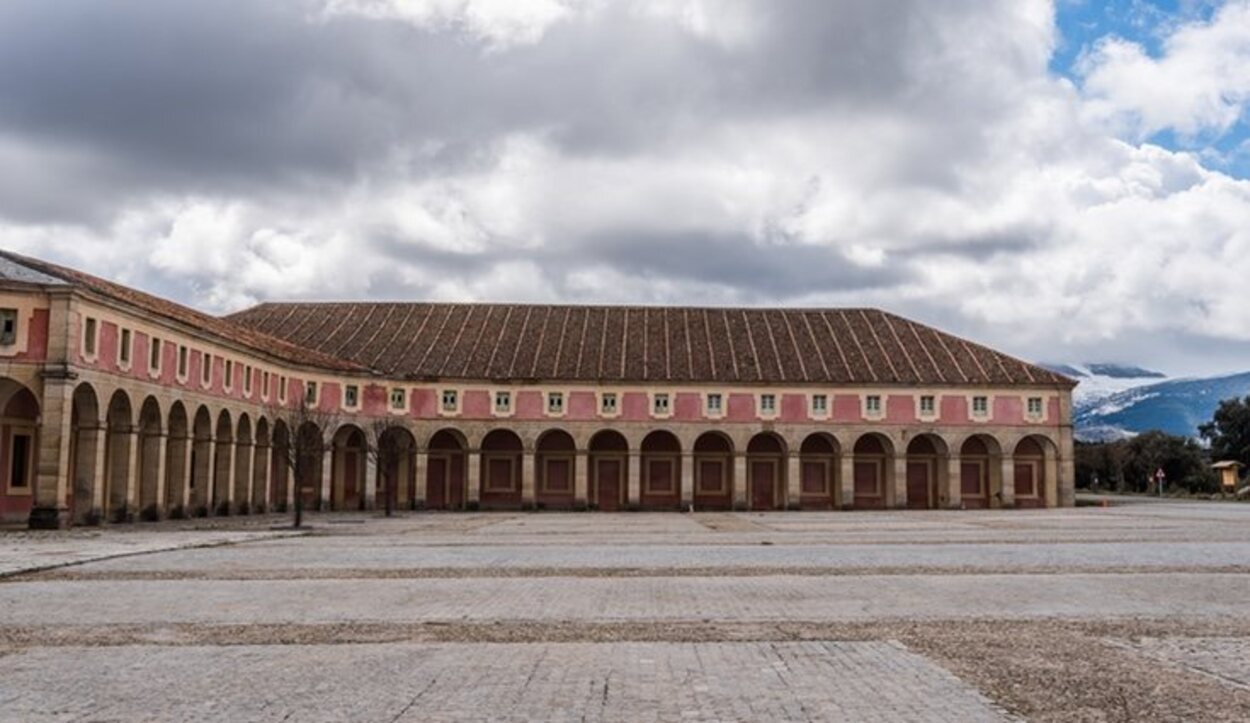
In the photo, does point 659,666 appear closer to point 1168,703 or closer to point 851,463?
point 1168,703

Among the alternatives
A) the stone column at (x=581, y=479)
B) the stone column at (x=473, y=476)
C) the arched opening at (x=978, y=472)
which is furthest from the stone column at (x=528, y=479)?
the arched opening at (x=978, y=472)

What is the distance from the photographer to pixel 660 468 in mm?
59906

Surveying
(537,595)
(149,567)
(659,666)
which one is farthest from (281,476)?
(659,666)

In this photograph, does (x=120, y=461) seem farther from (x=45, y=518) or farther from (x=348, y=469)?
(x=348, y=469)

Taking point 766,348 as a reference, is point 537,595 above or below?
below

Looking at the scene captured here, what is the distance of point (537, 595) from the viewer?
15117 mm

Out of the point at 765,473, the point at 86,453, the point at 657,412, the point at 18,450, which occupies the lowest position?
the point at 765,473

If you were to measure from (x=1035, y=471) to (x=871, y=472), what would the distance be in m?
8.06

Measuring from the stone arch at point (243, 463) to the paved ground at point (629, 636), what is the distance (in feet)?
77.2

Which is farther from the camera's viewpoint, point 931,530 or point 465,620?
point 931,530

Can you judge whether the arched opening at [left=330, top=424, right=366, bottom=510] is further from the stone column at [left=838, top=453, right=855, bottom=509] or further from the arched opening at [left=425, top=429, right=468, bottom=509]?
the stone column at [left=838, top=453, right=855, bottom=509]

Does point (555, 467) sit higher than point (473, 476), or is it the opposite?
point (555, 467)

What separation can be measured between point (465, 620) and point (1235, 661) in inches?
280

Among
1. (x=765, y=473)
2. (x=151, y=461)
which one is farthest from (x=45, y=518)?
(x=765, y=473)
